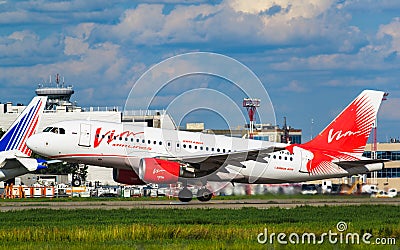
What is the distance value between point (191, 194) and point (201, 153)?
109 inches

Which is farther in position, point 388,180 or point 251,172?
point 388,180

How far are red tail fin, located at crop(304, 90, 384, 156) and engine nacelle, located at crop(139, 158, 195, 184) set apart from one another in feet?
41.4

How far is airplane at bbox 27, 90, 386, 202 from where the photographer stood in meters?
53.7

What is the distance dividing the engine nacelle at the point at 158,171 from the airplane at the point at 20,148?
25.8 meters

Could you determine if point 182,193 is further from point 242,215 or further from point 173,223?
point 173,223

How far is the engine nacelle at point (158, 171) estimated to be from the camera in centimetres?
5188

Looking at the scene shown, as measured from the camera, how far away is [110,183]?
157m

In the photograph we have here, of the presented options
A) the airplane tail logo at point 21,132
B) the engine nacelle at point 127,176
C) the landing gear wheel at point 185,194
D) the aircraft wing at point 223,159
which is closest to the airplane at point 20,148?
the airplane tail logo at point 21,132

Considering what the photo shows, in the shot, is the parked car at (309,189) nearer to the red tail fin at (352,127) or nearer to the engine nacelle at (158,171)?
the red tail fin at (352,127)

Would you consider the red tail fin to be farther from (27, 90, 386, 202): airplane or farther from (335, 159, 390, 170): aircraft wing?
(335, 159, 390, 170): aircraft wing

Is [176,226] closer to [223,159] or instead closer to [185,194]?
[223,159]

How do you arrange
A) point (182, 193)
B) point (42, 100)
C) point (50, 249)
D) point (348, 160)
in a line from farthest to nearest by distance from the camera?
1. point (42, 100)
2. point (348, 160)
3. point (182, 193)
4. point (50, 249)

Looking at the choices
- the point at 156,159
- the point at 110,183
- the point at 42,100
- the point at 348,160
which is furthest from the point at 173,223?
the point at 110,183

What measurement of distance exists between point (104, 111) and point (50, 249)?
14161cm
